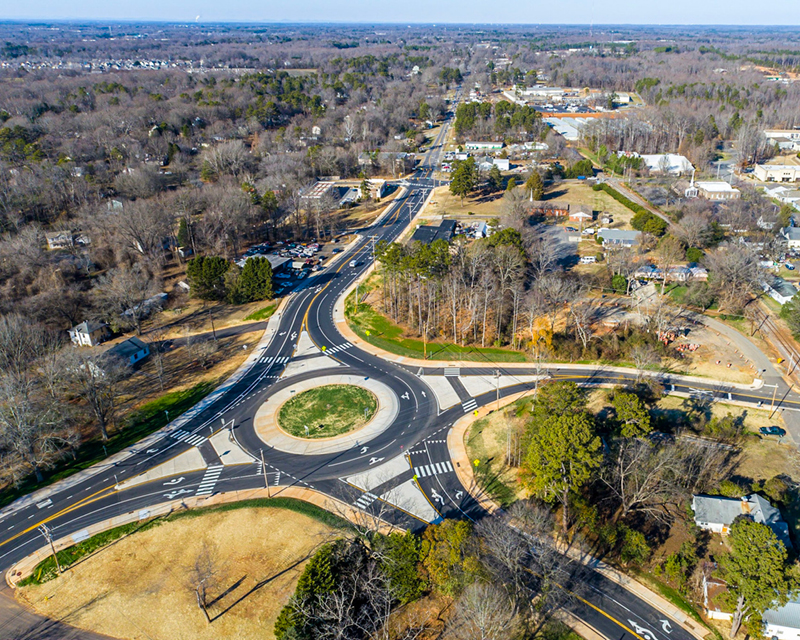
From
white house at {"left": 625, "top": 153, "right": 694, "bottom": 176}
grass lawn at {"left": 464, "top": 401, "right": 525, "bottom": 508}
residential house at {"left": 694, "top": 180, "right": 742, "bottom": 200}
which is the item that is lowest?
grass lawn at {"left": 464, "top": 401, "right": 525, "bottom": 508}

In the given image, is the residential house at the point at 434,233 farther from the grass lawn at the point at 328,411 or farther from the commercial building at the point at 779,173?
the commercial building at the point at 779,173

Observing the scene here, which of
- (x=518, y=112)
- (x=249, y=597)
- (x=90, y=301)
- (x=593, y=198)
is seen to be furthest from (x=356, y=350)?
(x=518, y=112)

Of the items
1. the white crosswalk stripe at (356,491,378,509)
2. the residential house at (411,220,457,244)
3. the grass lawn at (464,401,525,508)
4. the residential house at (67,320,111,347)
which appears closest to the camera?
→ the white crosswalk stripe at (356,491,378,509)

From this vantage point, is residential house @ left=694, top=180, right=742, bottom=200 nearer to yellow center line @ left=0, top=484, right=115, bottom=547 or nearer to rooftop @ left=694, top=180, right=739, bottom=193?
rooftop @ left=694, top=180, right=739, bottom=193

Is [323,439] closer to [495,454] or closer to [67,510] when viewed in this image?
[495,454]

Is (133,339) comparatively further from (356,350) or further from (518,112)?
(518,112)

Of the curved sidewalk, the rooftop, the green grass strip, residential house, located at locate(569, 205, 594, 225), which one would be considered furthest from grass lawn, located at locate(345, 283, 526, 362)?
the rooftop
